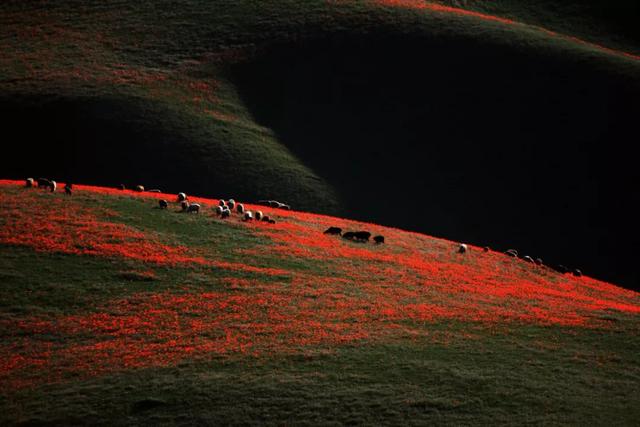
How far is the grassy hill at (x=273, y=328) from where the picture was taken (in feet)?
89.5

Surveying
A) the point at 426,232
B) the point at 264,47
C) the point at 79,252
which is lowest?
the point at 426,232

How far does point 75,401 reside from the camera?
26703mm

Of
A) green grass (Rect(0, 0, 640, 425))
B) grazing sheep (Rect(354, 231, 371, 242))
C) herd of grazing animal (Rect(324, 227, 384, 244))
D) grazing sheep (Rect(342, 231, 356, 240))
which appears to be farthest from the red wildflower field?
grazing sheep (Rect(342, 231, 356, 240))

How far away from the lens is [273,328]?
111ft

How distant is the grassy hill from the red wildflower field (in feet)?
0.41

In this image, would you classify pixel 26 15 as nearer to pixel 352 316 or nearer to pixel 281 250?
pixel 281 250

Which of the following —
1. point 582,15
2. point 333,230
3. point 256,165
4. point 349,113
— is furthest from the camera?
point 582,15

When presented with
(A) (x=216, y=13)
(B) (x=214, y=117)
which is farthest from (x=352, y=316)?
(A) (x=216, y=13)

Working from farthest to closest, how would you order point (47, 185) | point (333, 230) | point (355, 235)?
1. point (47, 185)
2. point (333, 230)
3. point (355, 235)

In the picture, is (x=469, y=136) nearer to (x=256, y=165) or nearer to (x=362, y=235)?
(x=256, y=165)

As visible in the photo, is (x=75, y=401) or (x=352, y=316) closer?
(x=75, y=401)

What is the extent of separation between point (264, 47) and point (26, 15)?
107ft

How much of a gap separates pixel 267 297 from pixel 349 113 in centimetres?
5039

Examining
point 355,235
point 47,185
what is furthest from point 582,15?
point 47,185
